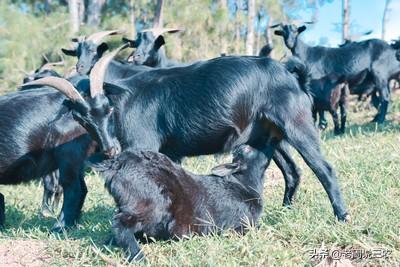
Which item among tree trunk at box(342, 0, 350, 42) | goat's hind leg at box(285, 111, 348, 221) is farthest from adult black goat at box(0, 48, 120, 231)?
tree trunk at box(342, 0, 350, 42)

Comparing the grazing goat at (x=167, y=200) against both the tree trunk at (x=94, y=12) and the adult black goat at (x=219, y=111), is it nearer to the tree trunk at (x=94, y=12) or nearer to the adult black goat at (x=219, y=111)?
the adult black goat at (x=219, y=111)

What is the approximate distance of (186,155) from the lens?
4.73 m

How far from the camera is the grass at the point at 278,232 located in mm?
3453

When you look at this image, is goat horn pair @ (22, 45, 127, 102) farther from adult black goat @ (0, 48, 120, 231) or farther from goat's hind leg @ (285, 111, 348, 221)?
goat's hind leg @ (285, 111, 348, 221)

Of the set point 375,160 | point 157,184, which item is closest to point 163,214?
point 157,184

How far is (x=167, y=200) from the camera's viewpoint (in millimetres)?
3674

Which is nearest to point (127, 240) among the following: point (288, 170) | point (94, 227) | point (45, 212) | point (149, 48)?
point (94, 227)

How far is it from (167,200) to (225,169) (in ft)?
2.66

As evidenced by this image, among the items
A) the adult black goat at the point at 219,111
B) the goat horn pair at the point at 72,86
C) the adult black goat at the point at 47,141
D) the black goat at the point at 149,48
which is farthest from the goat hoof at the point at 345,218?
the black goat at the point at 149,48

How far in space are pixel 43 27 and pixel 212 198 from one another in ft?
33.0

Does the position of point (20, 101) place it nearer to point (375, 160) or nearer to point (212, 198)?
point (212, 198)

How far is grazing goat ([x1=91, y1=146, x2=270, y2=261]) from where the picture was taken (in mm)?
3609

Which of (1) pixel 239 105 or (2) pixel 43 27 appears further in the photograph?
(2) pixel 43 27

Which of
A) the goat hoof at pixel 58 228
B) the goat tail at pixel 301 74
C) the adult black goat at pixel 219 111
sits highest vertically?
the goat tail at pixel 301 74
